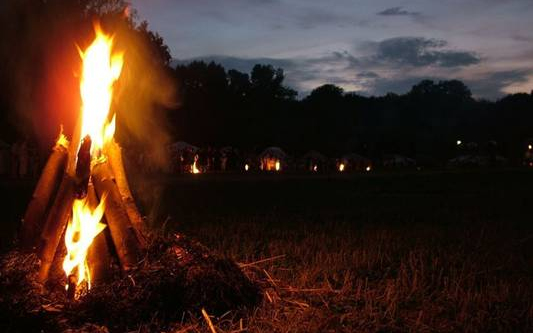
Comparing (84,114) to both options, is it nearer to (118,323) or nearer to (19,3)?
(118,323)

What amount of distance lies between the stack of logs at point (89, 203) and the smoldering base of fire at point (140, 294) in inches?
4.8

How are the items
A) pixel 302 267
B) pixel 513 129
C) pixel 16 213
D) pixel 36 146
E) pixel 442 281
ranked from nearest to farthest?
pixel 442 281, pixel 302 267, pixel 16 213, pixel 36 146, pixel 513 129

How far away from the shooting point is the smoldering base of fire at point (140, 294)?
417 centimetres

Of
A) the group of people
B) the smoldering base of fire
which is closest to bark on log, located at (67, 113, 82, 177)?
the smoldering base of fire

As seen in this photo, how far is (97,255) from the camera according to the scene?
186 inches

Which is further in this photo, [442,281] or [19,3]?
[19,3]

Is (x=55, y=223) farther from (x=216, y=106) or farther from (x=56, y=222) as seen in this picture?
(x=216, y=106)

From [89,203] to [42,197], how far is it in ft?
1.69

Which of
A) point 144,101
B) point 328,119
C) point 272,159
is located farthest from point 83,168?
point 328,119

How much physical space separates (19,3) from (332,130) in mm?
80683

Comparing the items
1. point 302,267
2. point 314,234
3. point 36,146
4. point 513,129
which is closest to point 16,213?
point 314,234

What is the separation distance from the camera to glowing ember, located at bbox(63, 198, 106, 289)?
14.9 feet

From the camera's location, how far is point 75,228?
15.0ft

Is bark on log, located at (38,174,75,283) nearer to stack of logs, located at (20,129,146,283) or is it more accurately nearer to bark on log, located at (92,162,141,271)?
stack of logs, located at (20,129,146,283)
